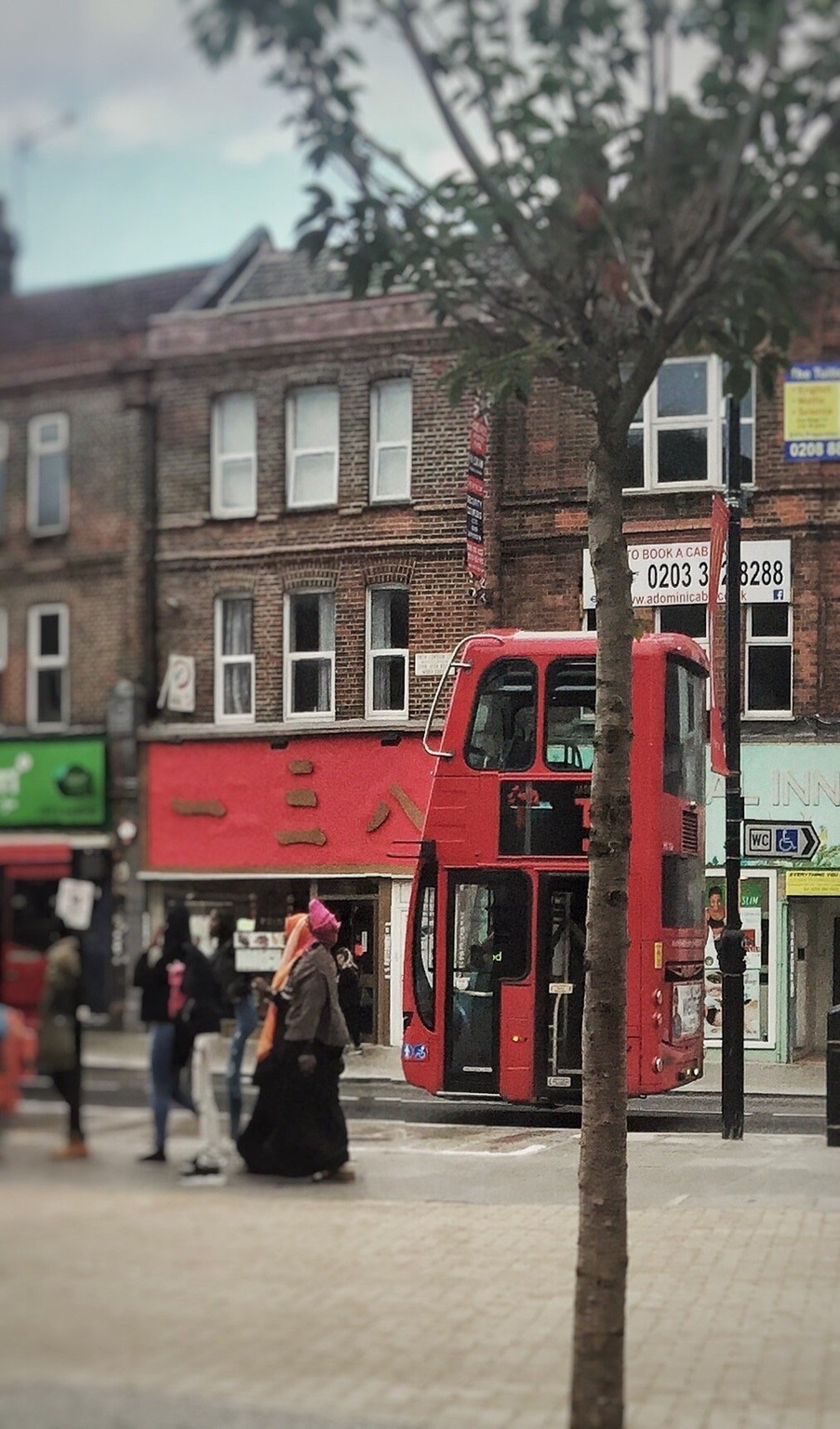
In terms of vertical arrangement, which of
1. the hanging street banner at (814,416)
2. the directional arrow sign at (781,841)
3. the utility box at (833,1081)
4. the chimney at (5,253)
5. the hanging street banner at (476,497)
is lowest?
the utility box at (833,1081)

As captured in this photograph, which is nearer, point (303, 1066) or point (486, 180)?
point (486, 180)

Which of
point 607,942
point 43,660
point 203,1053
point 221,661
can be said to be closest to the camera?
point 43,660

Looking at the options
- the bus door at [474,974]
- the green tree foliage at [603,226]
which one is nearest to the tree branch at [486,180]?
the green tree foliage at [603,226]

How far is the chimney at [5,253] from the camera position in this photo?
17.1 feet

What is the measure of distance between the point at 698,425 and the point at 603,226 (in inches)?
45.2

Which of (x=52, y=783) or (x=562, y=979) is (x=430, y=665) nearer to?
(x=562, y=979)

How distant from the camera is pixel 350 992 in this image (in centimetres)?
649

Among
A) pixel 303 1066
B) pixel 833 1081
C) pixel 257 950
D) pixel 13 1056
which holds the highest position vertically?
pixel 257 950

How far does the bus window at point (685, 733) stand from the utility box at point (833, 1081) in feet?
1.85

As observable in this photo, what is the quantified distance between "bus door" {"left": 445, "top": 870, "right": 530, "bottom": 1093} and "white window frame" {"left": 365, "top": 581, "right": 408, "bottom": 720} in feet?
1.73

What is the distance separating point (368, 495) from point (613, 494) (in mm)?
893

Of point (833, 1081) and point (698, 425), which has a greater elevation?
point (698, 425)

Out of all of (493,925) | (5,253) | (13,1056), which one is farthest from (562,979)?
(5,253)

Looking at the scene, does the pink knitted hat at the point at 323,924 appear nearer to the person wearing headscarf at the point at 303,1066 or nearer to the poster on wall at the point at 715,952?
the person wearing headscarf at the point at 303,1066
